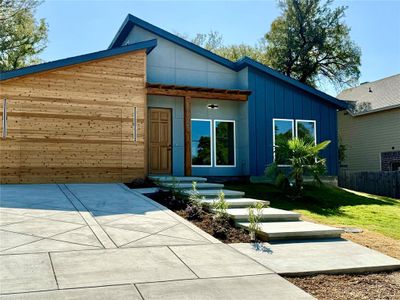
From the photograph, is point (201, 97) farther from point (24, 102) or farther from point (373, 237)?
point (373, 237)

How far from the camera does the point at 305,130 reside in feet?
50.3

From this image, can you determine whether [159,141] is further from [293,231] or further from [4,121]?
[293,231]

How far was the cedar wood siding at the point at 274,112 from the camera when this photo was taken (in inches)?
566

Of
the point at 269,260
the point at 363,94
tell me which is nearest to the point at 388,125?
the point at 363,94

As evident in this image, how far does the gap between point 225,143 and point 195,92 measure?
7.42 ft

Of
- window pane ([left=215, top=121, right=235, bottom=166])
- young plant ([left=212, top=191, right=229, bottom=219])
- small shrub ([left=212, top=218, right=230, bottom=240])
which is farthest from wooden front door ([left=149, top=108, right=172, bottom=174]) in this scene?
small shrub ([left=212, top=218, right=230, bottom=240])

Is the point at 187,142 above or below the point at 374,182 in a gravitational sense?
above

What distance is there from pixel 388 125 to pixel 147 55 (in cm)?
1245

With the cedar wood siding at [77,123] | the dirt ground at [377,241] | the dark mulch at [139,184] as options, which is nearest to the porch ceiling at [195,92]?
the cedar wood siding at [77,123]

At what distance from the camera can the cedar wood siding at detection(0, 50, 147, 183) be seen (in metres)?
11.3


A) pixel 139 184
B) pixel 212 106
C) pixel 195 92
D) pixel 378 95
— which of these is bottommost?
pixel 139 184

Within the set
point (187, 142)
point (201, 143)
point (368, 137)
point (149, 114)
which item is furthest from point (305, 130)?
point (368, 137)

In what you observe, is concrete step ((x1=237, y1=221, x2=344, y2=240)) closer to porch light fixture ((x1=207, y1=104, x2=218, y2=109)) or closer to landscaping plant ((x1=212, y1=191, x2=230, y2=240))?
landscaping plant ((x1=212, y1=191, x2=230, y2=240))

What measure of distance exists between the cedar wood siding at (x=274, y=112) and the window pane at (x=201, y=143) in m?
1.49
